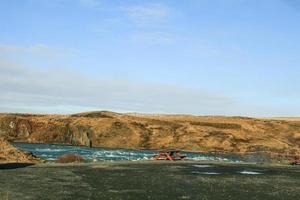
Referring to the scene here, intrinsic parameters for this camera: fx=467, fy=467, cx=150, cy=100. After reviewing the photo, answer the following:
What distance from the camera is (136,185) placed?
33.2 metres

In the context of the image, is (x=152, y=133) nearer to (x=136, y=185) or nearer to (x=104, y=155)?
(x=104, y=155)

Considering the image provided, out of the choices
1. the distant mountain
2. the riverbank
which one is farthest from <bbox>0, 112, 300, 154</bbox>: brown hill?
the riverbank

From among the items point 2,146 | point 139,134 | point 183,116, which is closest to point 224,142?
point 139,134

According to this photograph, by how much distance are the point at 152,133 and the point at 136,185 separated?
4376 inches

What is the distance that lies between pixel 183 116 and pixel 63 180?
5680 inches

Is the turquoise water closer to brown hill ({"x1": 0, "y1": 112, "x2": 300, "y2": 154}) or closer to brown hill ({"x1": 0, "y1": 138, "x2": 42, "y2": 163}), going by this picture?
brown hill ({"x1": 0, "y1": 138, "x2": 42, "y2": 163})

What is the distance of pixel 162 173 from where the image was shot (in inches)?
1699

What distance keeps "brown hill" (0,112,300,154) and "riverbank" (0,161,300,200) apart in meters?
93.1

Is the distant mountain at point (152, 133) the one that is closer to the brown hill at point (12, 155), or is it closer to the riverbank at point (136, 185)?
the brown hill at point (12, 155)

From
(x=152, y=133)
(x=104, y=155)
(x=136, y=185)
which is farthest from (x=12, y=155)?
(x=152, y=133)

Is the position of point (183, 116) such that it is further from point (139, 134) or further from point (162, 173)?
point (162, 173)

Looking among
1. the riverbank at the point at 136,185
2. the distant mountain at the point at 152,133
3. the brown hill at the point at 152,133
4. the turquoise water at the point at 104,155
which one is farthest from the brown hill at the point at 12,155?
the brown hill at the point at 152,133

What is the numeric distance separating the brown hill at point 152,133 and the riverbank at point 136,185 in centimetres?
9307

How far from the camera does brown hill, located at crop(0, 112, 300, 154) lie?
136000 mm
